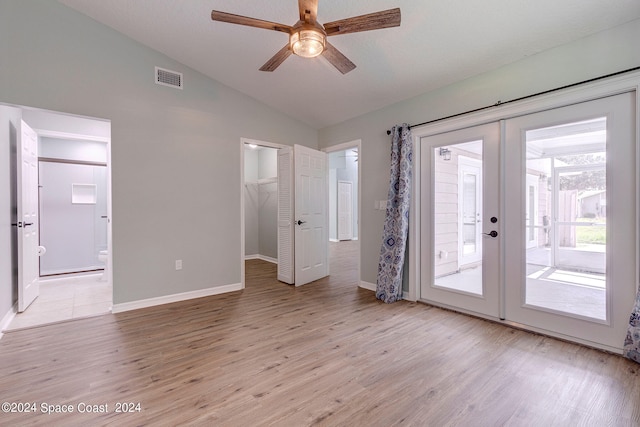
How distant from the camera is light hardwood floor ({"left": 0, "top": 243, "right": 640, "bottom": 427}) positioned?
167 centimetres

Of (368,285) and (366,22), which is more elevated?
(366,22)

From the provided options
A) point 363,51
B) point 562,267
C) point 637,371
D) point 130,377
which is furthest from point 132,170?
point 637,371

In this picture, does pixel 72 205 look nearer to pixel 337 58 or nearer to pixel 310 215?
pixel 310 215

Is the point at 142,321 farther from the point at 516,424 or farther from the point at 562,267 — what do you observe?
the point at 562,267

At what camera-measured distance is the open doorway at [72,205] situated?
14.3ft

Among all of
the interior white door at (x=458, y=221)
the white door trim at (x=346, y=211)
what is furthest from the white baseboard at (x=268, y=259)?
the white door trim at (x=346, y=211)

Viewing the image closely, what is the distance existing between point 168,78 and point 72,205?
3.52 meters

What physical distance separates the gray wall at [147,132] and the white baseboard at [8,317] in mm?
933

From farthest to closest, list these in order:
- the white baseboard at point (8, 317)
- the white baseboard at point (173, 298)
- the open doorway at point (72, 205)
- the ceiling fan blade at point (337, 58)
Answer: the open doorway at point (72, 205) < the white baseboard at point (173, 298) < the white baseboard at point (8, 317) < the ceiling fan blade at point (337, 58)

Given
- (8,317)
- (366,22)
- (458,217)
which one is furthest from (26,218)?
(458,217)

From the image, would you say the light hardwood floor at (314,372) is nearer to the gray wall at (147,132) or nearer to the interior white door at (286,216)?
the gray wall at (147,132)

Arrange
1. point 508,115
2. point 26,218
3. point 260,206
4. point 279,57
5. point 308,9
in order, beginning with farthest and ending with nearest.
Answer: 1. point 260,206
2. point 26,218
3. point 508,115
4. point 279,57
5. point 308,9

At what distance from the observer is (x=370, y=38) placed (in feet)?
8.97

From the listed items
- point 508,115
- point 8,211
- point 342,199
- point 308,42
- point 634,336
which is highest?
point 308,42
